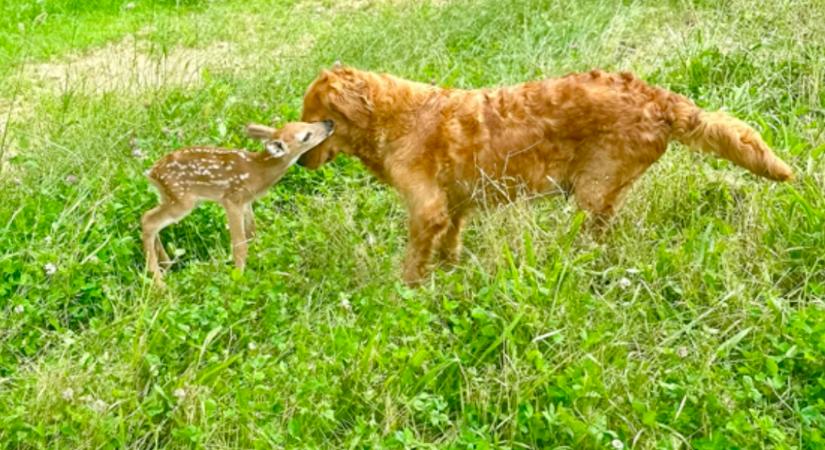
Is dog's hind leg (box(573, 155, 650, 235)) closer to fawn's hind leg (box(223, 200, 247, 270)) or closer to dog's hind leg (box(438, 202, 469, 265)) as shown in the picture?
dog's hind leg (box(438, 202, 469, 265))

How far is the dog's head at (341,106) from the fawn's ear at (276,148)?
272mm

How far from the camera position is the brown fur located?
5098 millimetres

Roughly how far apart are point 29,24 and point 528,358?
760cm

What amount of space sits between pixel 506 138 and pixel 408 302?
3.68 ft

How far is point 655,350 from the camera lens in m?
4.34

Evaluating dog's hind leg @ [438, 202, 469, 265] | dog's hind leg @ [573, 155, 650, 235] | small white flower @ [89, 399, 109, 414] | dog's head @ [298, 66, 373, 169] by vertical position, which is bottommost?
dog's hind leg @ [438, 202, 469, 265]

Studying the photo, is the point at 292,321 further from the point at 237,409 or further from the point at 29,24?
the point at 29,24

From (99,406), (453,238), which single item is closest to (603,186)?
(453,238)

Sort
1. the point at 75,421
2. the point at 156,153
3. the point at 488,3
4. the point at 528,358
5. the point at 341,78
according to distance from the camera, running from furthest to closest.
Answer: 1. the point at 488,3
2. the point at 156,153
3. the point at 341,78
4. the point at 528,358
5. the point at 75,421

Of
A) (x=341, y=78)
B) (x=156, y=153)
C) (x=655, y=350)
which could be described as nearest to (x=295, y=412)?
(x=655, y=350)

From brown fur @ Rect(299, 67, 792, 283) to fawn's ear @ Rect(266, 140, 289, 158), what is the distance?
0.28 m

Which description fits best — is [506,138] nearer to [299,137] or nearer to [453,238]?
[453,238]

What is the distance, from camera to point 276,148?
205 inches

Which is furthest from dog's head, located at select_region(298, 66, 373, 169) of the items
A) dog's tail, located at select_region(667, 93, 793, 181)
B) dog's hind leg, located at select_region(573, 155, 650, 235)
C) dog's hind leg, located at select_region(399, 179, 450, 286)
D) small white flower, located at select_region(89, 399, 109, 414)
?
small white flower, located at select_region(89, 399, 109, 414)
